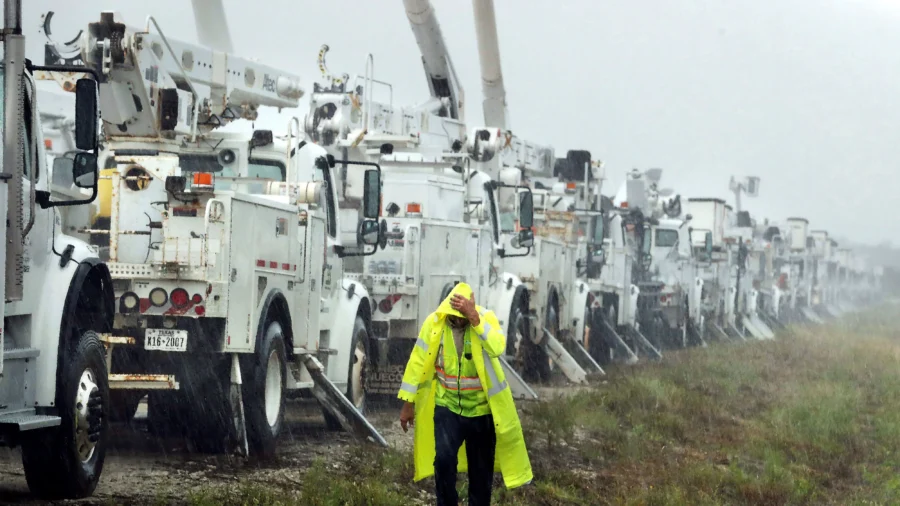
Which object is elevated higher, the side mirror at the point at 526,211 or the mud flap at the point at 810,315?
the side mirror at the point at 526,211

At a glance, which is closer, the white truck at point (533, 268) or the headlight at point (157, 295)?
the headlight at point (157, 295)

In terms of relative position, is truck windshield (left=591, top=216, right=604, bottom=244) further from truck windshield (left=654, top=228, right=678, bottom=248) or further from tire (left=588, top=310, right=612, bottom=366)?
truck windshield (left=654, top=228, right=678, bottom=248)

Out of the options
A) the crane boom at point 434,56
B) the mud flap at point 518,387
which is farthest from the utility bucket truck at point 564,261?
the mud flap at point 518,387

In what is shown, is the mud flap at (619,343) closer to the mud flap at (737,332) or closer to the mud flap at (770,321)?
the mud flap at (737,332)

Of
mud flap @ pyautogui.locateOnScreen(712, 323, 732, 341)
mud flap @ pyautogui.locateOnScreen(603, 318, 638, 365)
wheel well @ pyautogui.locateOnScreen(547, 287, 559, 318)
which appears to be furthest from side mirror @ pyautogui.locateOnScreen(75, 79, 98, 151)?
mud flap @ pyautogui.locateOnScreen(712, 323, 732, 341)

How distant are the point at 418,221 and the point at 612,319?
11.0 meters

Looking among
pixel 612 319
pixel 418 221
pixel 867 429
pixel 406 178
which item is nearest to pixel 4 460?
pixel 418 221

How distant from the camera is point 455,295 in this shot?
7789 mm

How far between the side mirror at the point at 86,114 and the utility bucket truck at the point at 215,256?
2096 millimetres

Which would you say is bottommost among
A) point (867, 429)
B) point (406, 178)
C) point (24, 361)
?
point (867, 429)

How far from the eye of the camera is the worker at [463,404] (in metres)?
7.79

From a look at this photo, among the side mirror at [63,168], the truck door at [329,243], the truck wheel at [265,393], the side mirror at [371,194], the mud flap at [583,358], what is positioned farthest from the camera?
the mud flap at [583,358]

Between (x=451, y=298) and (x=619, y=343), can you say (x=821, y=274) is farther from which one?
(x=451, y=298)

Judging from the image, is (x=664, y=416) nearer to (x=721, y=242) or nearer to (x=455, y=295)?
(x=455, y=295)
